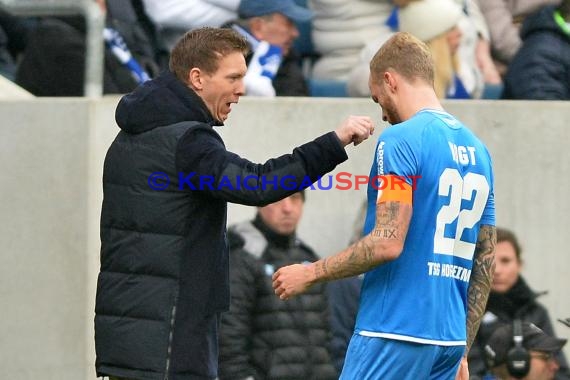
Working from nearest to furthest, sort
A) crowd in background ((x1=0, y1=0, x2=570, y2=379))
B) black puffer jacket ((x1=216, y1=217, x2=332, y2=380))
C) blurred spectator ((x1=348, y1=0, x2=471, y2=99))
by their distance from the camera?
black puffer jacket ((x1=216, y1=217, x2=332, y2=380)) → crowd in background ((x1=0, y1=0, x2=570, y2=379)) → blurred spectator ((x1=348, y1=0, x2=471, y2=99))

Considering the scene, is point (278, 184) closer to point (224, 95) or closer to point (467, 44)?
point (224, 95)

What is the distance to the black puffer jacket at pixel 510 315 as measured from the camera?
765 centimetres

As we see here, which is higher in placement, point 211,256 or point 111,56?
point 111,56

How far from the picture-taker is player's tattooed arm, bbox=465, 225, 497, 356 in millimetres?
5508

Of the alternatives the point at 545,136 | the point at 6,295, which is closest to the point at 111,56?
the point at 6,295

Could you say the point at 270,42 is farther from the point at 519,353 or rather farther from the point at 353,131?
the point at 353,131

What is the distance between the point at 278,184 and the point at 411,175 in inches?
19.2

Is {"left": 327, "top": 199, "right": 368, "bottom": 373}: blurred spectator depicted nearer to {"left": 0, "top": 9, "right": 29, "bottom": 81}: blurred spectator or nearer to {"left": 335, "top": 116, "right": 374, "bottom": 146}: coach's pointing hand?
{"left": 0, "top": 9, "right": 29, "bottom": 81}: blurred spectator

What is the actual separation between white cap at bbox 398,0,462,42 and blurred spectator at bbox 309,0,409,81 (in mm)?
86

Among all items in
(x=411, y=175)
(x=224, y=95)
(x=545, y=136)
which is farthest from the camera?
(x=545, y=136)

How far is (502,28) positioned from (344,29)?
1406 mm

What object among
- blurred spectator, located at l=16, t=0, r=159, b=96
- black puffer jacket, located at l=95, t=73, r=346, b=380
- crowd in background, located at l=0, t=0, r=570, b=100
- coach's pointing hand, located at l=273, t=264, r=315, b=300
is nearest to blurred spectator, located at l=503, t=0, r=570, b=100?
crowd in background, located at l=0, t=0, r=570, b=100

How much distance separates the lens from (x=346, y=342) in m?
7.55

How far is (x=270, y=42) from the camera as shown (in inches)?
324
